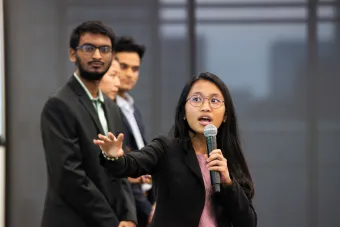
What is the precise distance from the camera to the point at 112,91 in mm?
3061

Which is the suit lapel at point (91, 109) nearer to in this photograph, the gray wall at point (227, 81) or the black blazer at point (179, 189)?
the black blazer at point (179, 189)

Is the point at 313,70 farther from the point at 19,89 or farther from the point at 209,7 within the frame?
the point at 19,89

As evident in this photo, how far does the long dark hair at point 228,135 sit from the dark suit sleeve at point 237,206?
3.7 inches

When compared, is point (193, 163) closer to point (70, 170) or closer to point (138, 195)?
point (70, 170)

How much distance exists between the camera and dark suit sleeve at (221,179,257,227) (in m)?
1.75

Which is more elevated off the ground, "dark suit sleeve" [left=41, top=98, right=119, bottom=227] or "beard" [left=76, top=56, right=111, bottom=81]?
"beard" [left=76, top=56, right=111, bottom=81]

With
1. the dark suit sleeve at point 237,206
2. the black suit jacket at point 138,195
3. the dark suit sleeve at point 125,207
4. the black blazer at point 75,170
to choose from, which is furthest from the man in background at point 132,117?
the dark suit sleeve at point 237,206

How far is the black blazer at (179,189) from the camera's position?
1.76 meters

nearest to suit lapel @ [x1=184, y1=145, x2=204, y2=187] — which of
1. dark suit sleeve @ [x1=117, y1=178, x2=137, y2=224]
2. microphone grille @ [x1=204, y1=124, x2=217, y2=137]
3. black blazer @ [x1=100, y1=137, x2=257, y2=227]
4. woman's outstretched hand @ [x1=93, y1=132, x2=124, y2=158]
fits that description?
black blazer @ [x1=100, y1=137, x2=257, y2=227]

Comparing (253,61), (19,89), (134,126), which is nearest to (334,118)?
(253,61)

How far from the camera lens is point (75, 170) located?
2.31 m

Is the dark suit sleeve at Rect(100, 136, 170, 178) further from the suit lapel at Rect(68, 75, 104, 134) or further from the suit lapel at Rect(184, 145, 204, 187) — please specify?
the suit lapel at Rect(68, 75, 104, 134)

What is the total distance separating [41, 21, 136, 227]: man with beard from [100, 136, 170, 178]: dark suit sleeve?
1.87 ft

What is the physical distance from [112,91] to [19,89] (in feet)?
5.48
